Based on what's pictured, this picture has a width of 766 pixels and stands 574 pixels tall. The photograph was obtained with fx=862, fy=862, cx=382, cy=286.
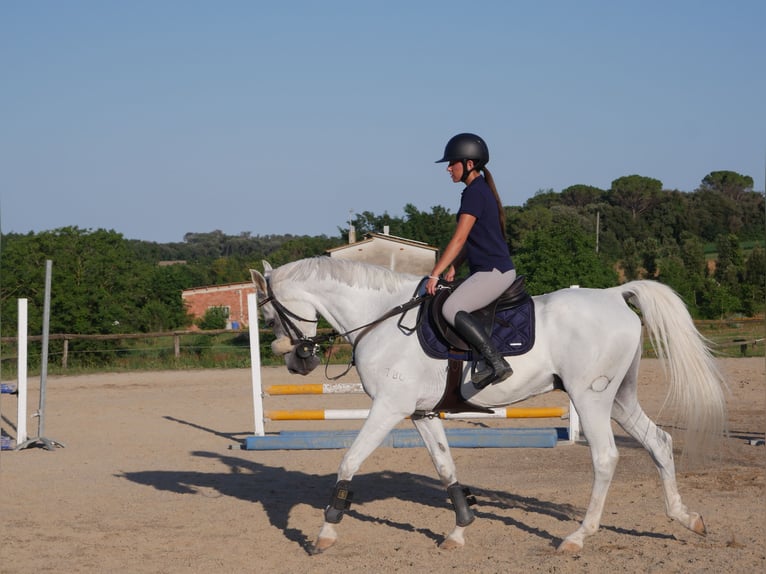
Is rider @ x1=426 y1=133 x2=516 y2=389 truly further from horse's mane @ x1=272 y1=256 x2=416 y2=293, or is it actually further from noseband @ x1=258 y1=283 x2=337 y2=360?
noseband @ x1=258 y1=283 x2=337 y2=360

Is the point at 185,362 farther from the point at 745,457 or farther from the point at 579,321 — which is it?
the point at 579,321

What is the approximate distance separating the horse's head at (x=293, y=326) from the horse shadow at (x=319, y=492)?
4.36 feet

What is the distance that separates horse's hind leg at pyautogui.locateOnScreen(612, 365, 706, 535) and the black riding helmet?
6.26ft

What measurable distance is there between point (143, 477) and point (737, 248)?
43033 mm

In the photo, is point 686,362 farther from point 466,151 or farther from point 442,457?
point 466,151

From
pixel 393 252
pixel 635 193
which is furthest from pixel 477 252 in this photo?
pixel 635 193

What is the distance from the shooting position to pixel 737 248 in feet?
152

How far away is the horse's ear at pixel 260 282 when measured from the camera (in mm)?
6566

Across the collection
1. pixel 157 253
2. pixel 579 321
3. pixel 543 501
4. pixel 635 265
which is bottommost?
pixel 543 501

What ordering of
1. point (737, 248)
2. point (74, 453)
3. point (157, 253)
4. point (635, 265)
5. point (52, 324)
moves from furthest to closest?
point (157, 253) → point (635, 265) → point (737, 248) → point (52, 324) → point (74, 453)

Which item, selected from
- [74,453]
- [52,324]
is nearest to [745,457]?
[74,453]

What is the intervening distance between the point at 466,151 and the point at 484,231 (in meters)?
0.59

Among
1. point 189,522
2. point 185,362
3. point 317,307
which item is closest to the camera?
point 317,307

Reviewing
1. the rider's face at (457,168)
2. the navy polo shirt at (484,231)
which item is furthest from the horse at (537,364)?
the rider's face at (457,168)
